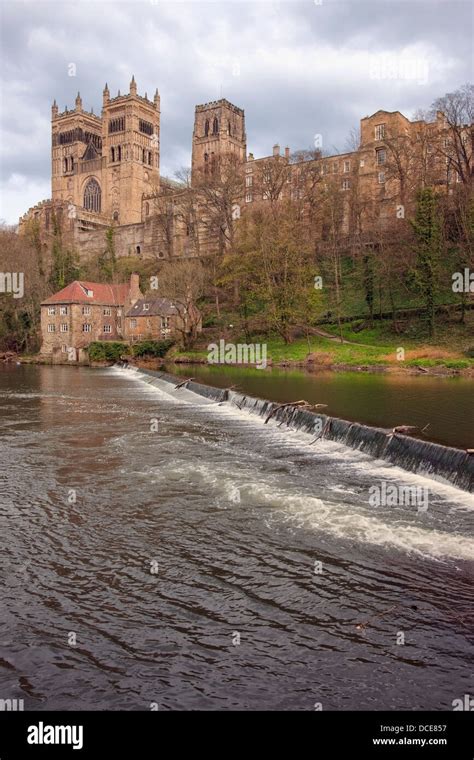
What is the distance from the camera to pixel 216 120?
126812 millimetres

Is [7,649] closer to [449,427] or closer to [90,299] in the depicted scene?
[449,427]

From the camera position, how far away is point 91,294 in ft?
249

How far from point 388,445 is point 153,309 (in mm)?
59668

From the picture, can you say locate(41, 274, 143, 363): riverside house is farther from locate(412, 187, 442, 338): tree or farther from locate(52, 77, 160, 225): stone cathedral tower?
locate(52, 77, 160, 225): stone cathedral tower

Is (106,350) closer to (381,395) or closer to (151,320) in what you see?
(151,320)

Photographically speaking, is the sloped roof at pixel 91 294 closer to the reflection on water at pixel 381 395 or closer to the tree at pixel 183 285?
the tree at pixel 183 285

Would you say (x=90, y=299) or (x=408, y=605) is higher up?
(x=90, y=299)

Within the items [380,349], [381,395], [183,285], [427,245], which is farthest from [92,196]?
[381,395]

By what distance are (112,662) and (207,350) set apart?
56.5m

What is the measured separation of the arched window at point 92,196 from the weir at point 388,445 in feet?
394

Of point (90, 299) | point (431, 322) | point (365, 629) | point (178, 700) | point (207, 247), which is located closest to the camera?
point (178, 700)

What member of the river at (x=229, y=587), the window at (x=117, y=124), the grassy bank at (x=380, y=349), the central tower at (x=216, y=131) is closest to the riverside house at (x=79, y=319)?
the grassy bank at (x=380, y=349)

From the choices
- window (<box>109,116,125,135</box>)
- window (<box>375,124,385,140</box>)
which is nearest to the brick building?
window (<box>375,124,385,140</box>)

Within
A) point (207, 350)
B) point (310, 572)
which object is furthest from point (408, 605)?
point (207, 350)
